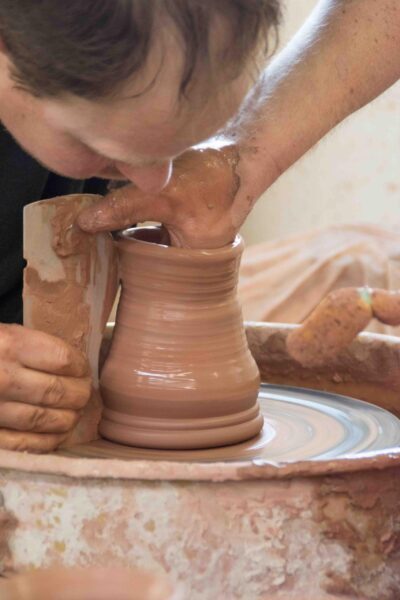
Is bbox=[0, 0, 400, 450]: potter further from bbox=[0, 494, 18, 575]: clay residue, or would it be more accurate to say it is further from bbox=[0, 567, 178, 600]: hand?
bbox=[0, 567, 178, 600]: hand

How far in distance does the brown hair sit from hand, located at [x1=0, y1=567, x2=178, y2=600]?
1.79ft

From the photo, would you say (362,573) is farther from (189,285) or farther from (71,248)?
(71,248)

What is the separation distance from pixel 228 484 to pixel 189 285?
1.19 feet

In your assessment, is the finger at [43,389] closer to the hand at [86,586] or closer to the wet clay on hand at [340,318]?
the wet clay on hand at [340,318]

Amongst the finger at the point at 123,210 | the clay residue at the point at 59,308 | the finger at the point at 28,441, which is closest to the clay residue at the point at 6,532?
the finger at the point at 28,441

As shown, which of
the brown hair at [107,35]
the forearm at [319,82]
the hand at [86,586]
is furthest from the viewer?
the forearm at [319,82]

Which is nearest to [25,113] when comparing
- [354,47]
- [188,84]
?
[188,84]

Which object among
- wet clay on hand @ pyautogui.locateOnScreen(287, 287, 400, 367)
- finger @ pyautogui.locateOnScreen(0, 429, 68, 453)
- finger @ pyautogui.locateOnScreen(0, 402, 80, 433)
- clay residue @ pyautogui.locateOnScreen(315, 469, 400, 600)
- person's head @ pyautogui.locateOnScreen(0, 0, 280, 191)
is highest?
person's head @ pyautogui.locateOnScreen(0, 0, 280, 191)

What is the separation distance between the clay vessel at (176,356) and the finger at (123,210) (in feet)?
0.16

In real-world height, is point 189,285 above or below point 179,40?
below

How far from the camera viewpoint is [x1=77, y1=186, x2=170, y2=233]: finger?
1.54 meters

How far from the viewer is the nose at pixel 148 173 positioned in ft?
4.19

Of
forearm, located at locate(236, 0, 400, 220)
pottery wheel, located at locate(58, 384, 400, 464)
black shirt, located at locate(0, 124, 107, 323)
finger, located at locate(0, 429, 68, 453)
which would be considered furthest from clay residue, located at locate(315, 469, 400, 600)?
black shirt, located at locate(0, 124, 107, 323)

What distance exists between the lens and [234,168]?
162 centimetres
